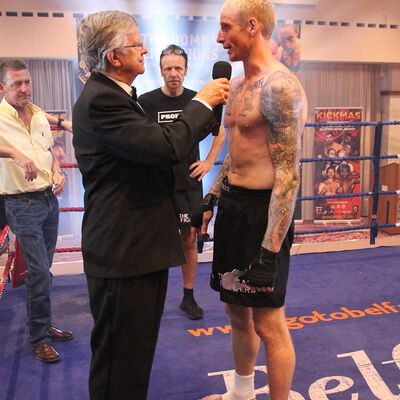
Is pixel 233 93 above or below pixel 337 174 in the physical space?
above

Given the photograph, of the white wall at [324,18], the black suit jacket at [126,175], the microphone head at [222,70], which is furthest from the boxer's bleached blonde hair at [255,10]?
the white wall at [324,18]

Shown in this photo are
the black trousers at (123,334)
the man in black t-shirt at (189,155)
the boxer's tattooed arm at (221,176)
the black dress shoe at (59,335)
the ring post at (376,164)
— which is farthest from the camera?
the ring post at (376,164)

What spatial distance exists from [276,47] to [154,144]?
4010mm

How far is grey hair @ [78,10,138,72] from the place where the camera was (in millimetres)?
1223

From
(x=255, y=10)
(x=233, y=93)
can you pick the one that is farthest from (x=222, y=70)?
(x=255, y=10)

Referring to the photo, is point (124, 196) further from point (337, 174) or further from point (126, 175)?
point (337, 174)

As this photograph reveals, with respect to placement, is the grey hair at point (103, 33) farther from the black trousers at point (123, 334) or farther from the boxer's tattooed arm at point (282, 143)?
the black trousers at point (123, 334)

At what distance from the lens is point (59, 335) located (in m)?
2.47

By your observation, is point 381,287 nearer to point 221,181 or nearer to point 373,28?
point 221,181

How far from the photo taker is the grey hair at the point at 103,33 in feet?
4.01

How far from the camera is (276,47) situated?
4754 millimetres

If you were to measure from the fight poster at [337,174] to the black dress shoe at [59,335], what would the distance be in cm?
397

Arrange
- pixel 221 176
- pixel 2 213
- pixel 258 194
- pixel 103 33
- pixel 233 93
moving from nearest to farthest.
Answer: pixel 103 33
pixel 258 194
pixel 233 93
pixel 221 176
pixel 2 213

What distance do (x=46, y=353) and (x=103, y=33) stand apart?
1.69 m
